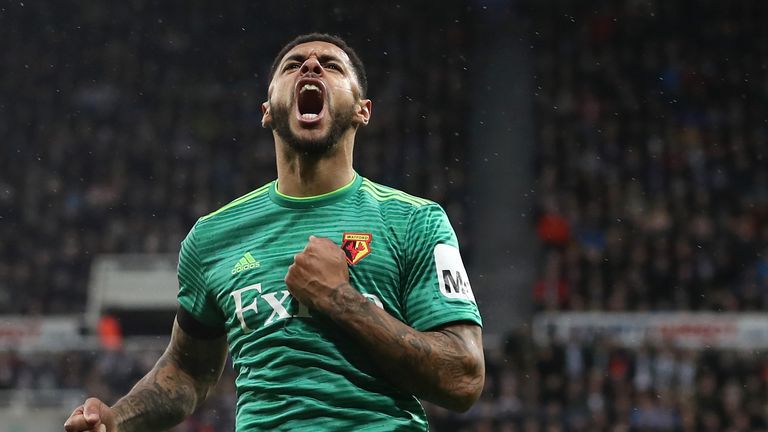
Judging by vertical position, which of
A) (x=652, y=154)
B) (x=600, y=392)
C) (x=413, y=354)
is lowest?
(x=600, y=392)

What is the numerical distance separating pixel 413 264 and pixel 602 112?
1831cm

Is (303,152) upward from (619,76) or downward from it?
downward

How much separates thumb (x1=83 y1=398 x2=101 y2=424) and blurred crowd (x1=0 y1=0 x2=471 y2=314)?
623 inches

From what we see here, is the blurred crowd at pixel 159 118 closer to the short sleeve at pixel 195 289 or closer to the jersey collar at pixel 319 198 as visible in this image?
the short sleeve at pixel 195 289

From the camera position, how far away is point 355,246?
3.15m

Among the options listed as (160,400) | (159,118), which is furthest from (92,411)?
(159,118)

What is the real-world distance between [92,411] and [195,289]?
49 cm

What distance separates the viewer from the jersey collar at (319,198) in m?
3.30

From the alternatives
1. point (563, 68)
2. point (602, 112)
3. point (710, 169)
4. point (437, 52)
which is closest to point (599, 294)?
point (710, 169)

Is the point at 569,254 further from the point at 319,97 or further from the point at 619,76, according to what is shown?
the point at 319,97

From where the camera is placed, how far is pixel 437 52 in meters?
23.2

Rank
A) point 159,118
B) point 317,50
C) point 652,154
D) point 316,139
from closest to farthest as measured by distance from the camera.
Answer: point 316,139
point 317,50
point 652,154
point 159,118

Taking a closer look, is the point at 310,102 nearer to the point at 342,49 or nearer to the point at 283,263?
the point at 342,49

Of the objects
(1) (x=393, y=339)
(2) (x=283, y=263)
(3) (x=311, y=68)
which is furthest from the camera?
(3) (x=311, y=68)
